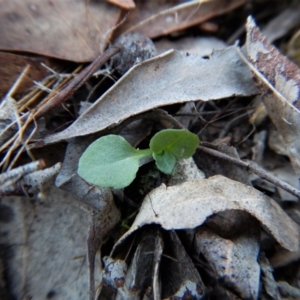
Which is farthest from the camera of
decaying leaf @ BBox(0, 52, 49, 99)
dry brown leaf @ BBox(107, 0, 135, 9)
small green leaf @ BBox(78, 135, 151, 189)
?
dry brown leaf @ BBox(107, 0, 135, 9)

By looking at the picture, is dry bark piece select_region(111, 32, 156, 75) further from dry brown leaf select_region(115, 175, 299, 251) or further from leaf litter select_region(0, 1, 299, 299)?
dry brown leaf select_region(115, 175, 299, 251)

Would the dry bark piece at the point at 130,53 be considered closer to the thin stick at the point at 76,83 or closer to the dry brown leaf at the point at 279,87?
the thin stick at the point at 76,83

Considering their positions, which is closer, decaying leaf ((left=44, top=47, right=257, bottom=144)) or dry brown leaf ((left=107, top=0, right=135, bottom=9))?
decaying leaf ((left=44, top=47, right=257, bottom=144))

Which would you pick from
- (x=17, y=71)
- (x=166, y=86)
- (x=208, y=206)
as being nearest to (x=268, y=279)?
(x=208, y=206)


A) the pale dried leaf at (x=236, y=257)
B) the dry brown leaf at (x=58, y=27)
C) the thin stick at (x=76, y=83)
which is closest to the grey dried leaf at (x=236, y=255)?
the pale dried leaf at (x=236, y=257)

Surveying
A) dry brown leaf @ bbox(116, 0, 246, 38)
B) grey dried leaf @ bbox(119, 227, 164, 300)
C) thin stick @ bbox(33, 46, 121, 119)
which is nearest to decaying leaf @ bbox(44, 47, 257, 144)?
thin stick @ bbox(33, 46, 121, 119)

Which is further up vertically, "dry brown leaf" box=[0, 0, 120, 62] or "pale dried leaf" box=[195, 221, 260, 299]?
"dry brown leaf" box=[0, 0, 120, 62]

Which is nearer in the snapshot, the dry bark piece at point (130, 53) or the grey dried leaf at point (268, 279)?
the grey dried leaf at point (268, 279)

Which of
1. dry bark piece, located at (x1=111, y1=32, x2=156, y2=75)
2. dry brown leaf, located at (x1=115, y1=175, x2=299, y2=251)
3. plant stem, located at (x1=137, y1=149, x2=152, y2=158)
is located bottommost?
dry brown leaf, located at (x1=115, y1=175, x2=299, y2=251)
